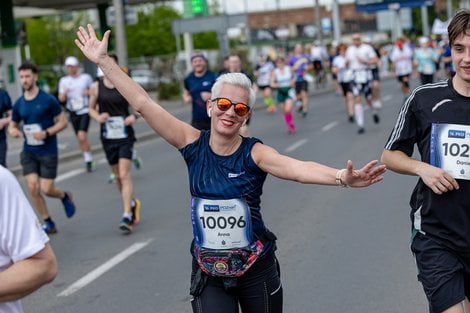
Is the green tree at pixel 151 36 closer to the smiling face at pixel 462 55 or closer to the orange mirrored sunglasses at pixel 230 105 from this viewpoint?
the orange mirrored sunglasses at pixel 230 105

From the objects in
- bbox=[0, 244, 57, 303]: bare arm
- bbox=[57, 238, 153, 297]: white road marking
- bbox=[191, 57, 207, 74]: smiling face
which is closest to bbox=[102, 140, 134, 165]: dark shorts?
bbox=[57, 238, 153, 297]: white road marking

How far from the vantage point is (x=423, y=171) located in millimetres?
4457

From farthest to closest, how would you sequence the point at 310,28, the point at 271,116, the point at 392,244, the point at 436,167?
1. the point at 310,28
2. the point at 271,116
3. the point at 392,244
4. the point at 436,167

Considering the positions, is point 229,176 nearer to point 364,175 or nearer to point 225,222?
point 225,222

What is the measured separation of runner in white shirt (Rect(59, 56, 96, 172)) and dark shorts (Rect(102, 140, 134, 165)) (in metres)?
5.98

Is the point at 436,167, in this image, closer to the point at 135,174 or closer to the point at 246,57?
the point at 135,174

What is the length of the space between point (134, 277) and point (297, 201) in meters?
3.96

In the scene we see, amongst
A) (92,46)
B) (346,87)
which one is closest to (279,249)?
(92,46)

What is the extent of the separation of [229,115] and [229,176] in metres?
0.29

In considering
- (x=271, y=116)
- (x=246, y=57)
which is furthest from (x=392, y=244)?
(x=246, y=57)

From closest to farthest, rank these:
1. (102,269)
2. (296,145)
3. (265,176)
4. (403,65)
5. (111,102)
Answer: (265,176) → (102,269) → (111,102) → (296,145) → (403,65)

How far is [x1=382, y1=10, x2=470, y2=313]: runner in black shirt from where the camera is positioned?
4391 mm

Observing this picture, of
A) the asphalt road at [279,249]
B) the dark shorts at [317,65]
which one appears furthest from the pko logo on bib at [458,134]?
the dark shorts at [317,65]

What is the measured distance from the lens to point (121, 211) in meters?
12.1
